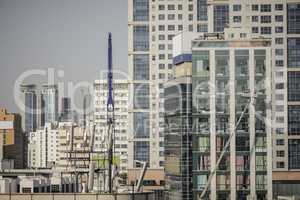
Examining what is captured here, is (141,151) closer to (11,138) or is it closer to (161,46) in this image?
(161,46)

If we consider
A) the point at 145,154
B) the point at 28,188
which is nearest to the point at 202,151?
the point at 28,188

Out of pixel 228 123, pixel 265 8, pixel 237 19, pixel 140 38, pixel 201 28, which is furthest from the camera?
pixel 140 38

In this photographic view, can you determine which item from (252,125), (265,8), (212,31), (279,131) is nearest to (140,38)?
(212,31)

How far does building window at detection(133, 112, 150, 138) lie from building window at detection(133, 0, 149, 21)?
5.36m

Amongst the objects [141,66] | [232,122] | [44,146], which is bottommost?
[44,146]

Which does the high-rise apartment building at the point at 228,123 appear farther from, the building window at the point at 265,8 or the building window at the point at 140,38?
the building window at the point at 140,38

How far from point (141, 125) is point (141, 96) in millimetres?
1658

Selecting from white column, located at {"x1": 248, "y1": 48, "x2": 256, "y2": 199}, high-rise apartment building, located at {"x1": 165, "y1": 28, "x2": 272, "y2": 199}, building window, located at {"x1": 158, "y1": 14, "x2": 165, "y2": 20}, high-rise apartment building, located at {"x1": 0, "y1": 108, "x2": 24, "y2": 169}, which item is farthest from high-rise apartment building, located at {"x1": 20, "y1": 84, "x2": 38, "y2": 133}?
white column, located at {"x1": 248, "y1": 48, "x2": 256, "y2": 199}

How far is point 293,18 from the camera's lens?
134 feet

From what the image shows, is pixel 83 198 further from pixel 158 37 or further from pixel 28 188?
pixel 158 37

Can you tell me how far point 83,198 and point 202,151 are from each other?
482 cm

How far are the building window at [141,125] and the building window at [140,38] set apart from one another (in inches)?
146

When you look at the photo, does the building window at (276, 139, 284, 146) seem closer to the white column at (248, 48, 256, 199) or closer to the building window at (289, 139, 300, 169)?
the building window at (289, 139, 300, 169)

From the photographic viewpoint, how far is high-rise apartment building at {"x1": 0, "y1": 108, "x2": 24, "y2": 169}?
2803 inches
